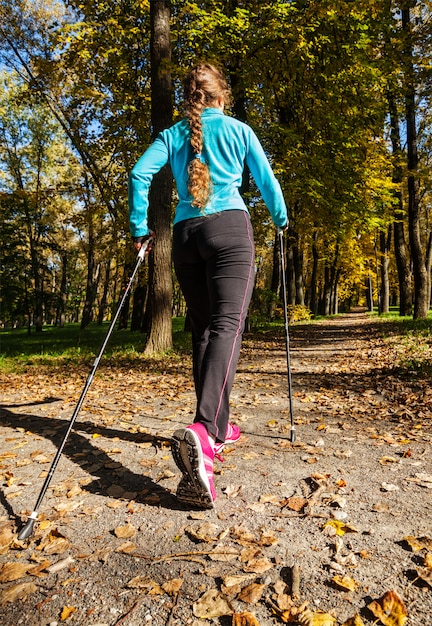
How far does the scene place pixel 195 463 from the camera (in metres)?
2.27

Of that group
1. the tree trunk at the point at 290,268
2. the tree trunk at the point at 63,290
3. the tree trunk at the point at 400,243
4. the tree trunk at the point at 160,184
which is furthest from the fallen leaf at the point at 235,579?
the tree trunk at the point at 290,268

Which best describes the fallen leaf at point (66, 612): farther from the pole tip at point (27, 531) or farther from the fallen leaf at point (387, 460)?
the fallen leaf at point (387, 460)

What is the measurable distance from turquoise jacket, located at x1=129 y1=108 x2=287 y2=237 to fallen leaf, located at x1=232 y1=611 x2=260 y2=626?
2014mm

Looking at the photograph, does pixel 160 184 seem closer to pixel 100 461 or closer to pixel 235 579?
pixel 100 461

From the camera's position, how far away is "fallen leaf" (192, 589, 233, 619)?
1.58m

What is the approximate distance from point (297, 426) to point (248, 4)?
451 inches

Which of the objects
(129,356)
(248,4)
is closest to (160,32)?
(248,4)

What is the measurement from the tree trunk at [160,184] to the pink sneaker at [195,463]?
6.87 meters

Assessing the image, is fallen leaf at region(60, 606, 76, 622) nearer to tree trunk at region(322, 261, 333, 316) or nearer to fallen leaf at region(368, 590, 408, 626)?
fallen leaf at region(368, 590, 408, 626)

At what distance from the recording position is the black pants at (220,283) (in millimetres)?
2539

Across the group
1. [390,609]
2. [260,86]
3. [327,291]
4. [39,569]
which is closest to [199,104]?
[39,569]

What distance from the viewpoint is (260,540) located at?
2082 millimetres

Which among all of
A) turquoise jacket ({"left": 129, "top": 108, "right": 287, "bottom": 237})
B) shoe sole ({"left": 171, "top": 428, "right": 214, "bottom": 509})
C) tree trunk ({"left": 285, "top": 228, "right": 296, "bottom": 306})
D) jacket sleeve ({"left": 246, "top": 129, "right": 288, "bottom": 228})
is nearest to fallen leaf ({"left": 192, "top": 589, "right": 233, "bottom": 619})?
shoe sole ({"left": 171, "top": 428, "right": 214, "bottom": 509})

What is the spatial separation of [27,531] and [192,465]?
855mm
